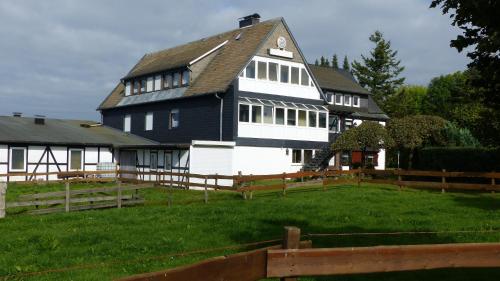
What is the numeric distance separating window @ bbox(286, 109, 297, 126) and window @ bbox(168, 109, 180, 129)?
8321 mm

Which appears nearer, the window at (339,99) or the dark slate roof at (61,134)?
the dark slate roof at (61,134)

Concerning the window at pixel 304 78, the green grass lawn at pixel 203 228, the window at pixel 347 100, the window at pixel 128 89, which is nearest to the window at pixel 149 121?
the window at pixel 128 89

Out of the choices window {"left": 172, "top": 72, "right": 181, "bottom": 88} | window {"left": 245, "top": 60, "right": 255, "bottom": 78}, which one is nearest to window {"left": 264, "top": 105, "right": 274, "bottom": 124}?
window {"left": 245, "top": 60, "right": 255, "bottom": 78}

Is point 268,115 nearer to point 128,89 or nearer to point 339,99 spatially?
point 339,99

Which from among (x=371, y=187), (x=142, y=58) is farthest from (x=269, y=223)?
(x=142, y=58)

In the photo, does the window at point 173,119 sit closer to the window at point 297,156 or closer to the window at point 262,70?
the window at point 262,70

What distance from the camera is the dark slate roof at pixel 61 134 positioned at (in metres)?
34.8

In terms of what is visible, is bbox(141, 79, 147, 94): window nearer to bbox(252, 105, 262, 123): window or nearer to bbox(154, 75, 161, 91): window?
bbox(154, 75, 161, 91): window

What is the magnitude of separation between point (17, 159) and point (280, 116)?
692 inches

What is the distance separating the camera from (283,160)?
124 feet

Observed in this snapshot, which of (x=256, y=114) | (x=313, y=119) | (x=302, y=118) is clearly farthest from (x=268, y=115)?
(x=313, y=119)

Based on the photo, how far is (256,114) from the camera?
36406 millimetres

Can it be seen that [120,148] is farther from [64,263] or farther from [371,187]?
[64,263]

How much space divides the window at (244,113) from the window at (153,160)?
6764mm
